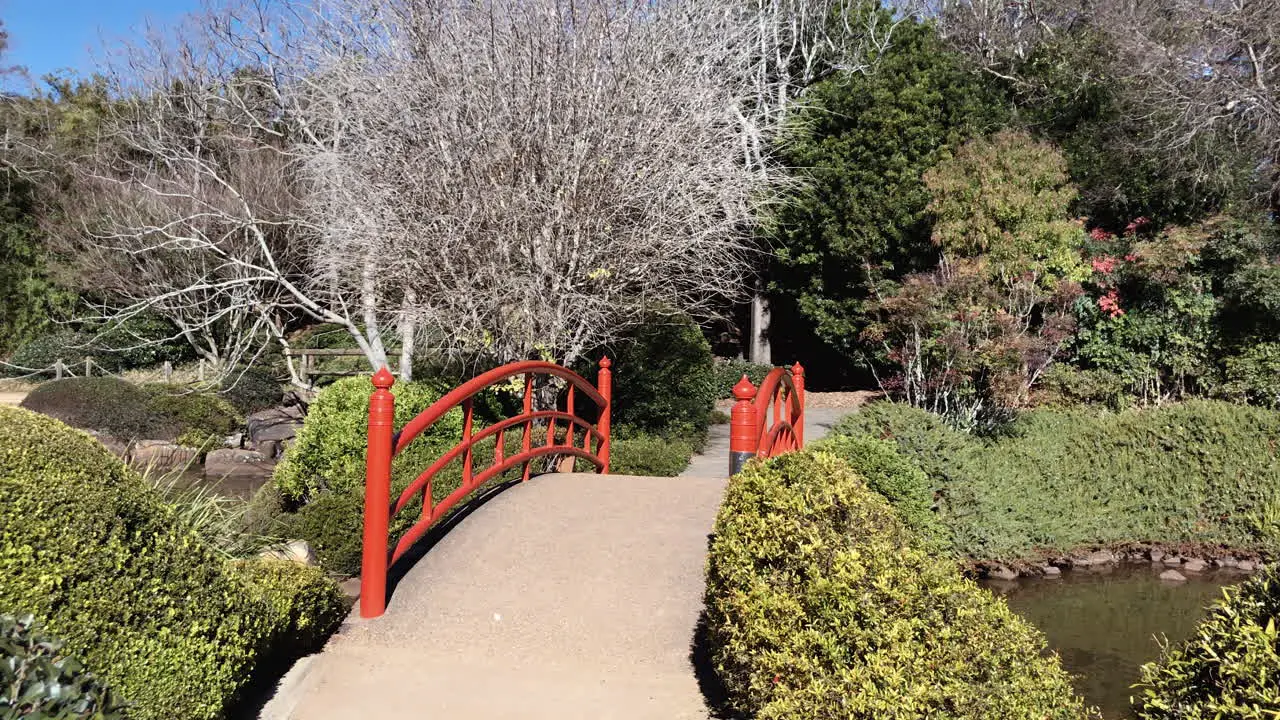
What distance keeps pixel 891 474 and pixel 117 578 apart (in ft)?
20.1

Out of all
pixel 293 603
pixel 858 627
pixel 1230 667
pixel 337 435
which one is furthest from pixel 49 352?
pixel 1230 667

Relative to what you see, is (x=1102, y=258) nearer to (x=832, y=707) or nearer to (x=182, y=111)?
(x=832, y=707)

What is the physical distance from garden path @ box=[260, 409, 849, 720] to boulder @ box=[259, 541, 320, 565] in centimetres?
98

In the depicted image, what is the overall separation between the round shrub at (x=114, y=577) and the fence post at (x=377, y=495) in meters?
1.02

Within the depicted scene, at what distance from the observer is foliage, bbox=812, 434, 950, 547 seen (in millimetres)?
7641

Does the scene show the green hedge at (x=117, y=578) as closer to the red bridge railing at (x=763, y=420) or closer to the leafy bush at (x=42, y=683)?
the leafy bush at (x=42, y=683)

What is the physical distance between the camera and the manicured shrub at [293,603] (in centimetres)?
389

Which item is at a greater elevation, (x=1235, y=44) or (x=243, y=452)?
(x=1235, y=44)

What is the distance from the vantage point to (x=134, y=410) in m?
15.4

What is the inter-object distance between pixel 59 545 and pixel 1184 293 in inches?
613

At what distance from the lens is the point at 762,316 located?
66.8 feet

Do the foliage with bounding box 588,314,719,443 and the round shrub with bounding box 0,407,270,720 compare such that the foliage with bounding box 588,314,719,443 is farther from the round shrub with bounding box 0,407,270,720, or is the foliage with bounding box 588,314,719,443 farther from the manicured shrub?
the round shrub with bounding box 0,407,270,720

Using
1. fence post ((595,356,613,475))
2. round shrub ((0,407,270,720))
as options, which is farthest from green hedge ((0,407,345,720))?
fence post ((595,356,613,475))

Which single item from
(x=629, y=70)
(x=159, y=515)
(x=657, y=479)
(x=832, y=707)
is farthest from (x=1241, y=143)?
(x=159, y=515)
